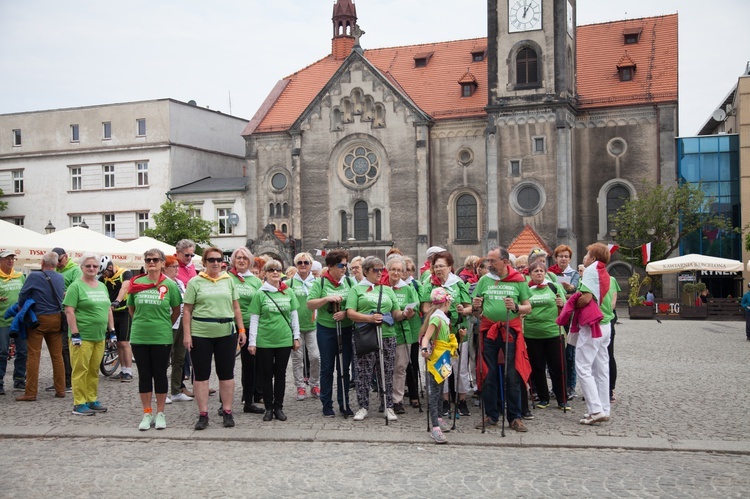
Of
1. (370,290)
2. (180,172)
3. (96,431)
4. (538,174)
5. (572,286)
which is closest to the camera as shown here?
(96,431)

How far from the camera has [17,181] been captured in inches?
2227

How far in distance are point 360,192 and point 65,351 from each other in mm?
33464

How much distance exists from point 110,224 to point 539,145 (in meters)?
26.2

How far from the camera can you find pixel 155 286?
10.5 meters

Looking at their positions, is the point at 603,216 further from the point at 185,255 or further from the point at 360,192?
the point at 185,255

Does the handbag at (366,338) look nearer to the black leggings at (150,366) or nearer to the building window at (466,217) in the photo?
the black leggings at (150,366)

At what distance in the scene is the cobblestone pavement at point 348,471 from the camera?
289 inches

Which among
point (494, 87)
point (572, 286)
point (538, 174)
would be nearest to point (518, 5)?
point (494, 87)

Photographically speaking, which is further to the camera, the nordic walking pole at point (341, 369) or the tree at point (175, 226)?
the tree at point (175, 226)

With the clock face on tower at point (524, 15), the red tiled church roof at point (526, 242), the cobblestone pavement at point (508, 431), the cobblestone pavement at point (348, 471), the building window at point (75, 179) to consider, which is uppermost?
the clock face on tower at point (524, 15)

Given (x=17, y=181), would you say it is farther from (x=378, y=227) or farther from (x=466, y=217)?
(x=466, y=217)

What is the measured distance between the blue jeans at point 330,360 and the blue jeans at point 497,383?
182cm

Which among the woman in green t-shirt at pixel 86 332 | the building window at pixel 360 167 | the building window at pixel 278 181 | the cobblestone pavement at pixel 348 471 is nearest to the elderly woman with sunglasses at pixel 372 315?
the cobblestone pavement at pixel 348 471

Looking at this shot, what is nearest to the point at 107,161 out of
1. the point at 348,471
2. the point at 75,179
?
the point at 75,179
